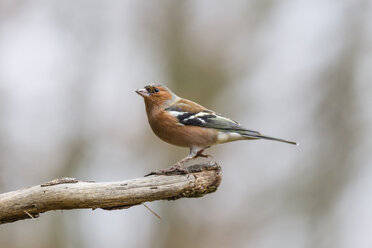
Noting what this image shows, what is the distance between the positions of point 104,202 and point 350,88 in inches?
364

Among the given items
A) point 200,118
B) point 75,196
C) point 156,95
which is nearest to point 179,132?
point 200,118

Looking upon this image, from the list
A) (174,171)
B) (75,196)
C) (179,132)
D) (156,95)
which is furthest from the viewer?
(156,95)

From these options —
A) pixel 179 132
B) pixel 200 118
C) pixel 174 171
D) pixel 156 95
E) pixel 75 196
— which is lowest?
pixel 75 196

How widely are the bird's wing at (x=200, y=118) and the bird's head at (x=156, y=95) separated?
162 mm

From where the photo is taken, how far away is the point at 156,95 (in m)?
7.14

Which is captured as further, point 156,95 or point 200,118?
point 156,95

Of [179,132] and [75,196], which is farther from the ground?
[179,132]

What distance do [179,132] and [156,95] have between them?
782 millimetres

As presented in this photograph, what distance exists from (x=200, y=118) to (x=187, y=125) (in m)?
0.32

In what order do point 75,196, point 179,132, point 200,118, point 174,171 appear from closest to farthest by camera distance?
point 75,196 < point 174,171 < point 179,132 < point 200,118

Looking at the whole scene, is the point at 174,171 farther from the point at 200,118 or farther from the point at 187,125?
the point at 200,118

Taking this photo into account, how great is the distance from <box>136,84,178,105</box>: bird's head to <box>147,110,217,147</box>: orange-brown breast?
1.00ft

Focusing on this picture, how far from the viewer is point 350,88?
503 inches

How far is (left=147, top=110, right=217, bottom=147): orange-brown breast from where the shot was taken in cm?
661
